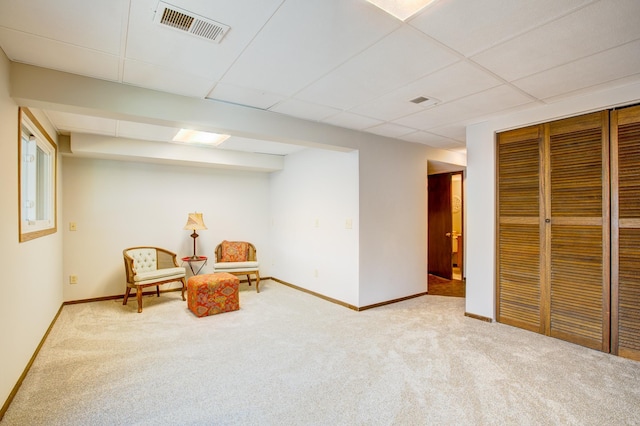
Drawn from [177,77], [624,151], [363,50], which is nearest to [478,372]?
[624,151]

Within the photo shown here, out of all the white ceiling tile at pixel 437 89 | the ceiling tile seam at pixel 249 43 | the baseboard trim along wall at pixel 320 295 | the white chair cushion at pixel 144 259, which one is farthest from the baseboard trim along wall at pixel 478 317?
the white chair cushion at pixel 144 259

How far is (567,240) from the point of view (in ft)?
10.3

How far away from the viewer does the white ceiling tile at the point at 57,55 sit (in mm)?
1980

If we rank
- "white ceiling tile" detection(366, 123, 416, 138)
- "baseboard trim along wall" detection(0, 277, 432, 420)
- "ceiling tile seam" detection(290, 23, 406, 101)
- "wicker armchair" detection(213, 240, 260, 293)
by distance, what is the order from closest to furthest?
1. "ceiling tile seam" detection(290, 23, 406, 101)
2. "baseboard trim along wall" detection(0, 277, 432, 420)
3. "white ceiling tile" detection(366, 123, 416, 138)
4. "wicker armchair" detection(213, 240, 260, 293)

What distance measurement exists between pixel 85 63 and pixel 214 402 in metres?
2.59

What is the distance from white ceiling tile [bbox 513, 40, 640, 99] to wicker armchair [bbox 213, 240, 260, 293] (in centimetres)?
436

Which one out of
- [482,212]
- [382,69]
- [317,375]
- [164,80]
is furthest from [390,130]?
[317,375]

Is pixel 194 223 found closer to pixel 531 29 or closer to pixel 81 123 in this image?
pixel 81 123

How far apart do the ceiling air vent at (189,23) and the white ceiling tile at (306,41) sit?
0.76 ft

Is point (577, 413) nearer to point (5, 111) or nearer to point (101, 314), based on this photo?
point (5, 111)

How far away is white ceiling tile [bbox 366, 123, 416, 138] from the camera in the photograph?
391 cm

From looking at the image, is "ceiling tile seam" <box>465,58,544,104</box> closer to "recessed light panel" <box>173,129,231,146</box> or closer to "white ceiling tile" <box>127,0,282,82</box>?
"white ceiling tile" <box>127,0,282,82</box>

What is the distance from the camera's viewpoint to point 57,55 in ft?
7.12

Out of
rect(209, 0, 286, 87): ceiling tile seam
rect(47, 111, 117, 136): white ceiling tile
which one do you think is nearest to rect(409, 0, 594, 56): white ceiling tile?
rect(209, 0, 286, 87): ceiling tile seam
